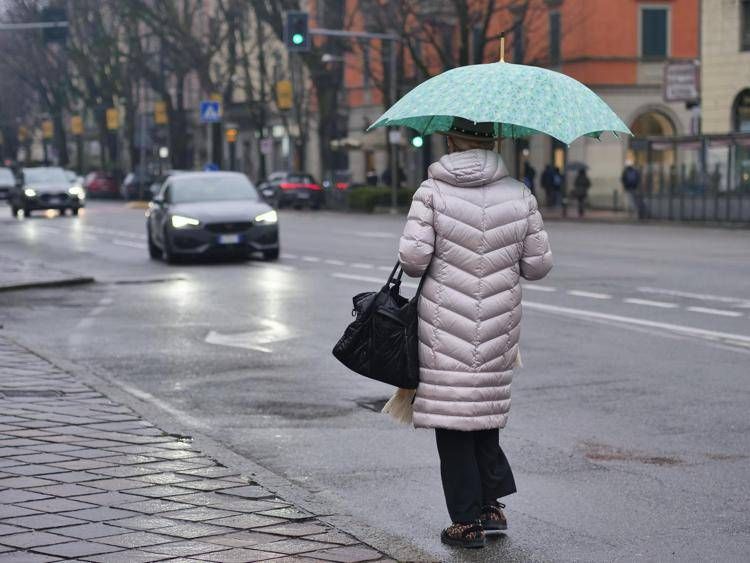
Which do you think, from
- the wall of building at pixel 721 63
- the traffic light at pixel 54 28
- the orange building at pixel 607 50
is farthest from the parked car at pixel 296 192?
the wall of building at pixel 721 63

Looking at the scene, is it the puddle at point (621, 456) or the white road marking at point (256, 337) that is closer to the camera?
the puddle at point (621, 456)

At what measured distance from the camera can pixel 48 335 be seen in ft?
48.2

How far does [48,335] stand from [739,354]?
614 cm

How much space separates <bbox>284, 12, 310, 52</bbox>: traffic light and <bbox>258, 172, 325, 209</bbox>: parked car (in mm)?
19691

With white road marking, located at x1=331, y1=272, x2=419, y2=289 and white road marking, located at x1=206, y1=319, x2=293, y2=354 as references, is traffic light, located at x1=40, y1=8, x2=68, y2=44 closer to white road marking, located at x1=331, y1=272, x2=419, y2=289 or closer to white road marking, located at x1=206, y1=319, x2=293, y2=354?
white road marking, located at x1=331, y1=272, x2=419, y2=289

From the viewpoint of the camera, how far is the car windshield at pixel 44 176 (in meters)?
51.3

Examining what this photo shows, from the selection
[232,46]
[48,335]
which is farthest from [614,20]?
[48,335]

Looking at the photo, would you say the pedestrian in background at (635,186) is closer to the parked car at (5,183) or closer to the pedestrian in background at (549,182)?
the pedestrian in background at (549,182)

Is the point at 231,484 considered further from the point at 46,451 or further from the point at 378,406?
the point at 378,406

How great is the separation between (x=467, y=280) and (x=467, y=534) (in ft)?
3.18

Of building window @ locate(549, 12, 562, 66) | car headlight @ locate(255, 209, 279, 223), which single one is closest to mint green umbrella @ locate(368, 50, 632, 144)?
car headlight @ locate(255, 209, 279, 223)

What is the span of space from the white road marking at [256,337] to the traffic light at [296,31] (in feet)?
81.7

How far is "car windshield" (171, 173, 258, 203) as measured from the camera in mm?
26250

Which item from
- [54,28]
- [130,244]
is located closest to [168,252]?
[130,244]
